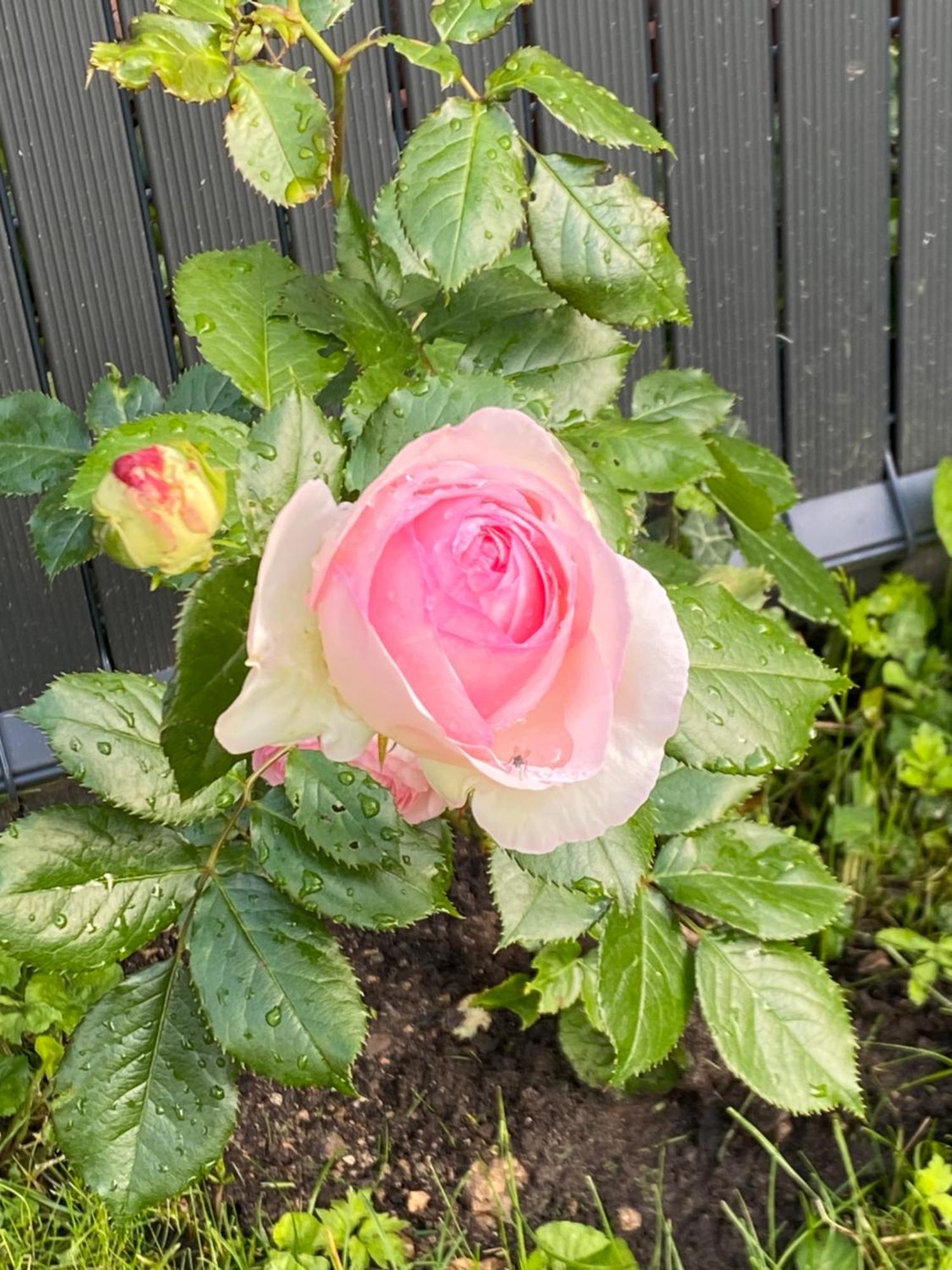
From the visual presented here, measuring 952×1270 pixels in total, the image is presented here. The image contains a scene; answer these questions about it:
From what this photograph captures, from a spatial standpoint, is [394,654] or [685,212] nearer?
[394,654]

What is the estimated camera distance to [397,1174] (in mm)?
1100

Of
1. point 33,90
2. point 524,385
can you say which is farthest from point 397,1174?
point 33,90

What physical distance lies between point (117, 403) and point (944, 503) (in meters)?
1.20

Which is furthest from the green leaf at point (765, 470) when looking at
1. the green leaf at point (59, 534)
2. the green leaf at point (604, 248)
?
the green leaf at point (59, 534)

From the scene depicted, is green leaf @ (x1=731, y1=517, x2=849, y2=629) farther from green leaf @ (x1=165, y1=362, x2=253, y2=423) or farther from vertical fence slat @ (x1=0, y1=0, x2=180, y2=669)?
vertical fence slat @ (x1=0, y1=0, x2=180, y2=669)

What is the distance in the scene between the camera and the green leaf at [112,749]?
2.38ft

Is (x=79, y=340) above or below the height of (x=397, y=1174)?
above

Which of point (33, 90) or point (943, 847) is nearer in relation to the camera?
point (33, 90)

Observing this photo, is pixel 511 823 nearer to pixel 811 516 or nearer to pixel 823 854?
pixel 823 854

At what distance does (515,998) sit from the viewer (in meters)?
1.16

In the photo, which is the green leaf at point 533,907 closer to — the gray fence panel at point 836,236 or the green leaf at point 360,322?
the green leaf at point 360,322

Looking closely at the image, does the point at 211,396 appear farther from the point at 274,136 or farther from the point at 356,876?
the point at 356,876

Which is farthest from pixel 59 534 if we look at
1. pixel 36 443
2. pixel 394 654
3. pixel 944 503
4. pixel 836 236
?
pixel 944 503

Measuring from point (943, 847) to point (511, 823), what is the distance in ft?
3.74
